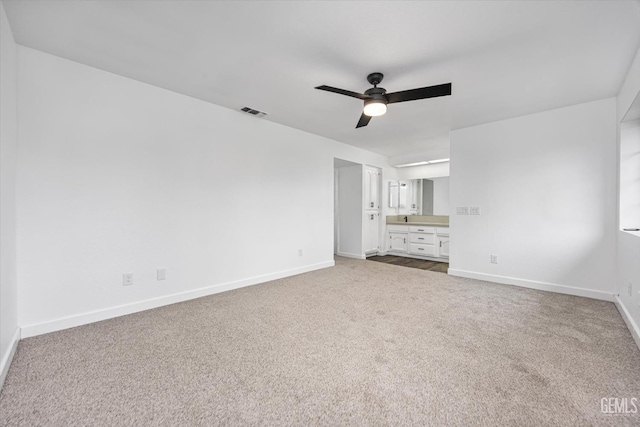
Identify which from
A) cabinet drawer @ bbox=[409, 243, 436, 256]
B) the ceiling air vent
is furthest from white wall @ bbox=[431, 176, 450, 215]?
the ceiling air vent

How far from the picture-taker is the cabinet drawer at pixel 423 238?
5.96 m

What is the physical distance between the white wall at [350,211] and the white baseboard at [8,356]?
4949 mm

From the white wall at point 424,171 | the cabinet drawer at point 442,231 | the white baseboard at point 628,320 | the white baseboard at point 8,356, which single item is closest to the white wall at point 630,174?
the white baseboard at point 628,320

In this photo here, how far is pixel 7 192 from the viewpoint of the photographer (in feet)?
6.42

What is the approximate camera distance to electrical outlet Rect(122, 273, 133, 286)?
108 inches

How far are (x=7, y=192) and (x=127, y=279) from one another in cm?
118

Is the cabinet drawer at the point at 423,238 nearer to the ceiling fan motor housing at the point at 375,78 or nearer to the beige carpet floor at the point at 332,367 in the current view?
the beige carpet floor at the point at 332,367

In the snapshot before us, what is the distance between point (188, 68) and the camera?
102 inches

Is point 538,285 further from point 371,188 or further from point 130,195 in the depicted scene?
point 130,195

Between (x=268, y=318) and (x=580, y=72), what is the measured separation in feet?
12.4

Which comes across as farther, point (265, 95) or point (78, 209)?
point (265, 95)

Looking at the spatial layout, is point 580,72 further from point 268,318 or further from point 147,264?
point 147,264

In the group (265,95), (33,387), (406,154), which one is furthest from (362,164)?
(33,387)

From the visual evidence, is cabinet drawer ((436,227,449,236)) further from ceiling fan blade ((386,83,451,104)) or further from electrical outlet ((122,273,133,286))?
electrical outlet ((122,273,133,286))
